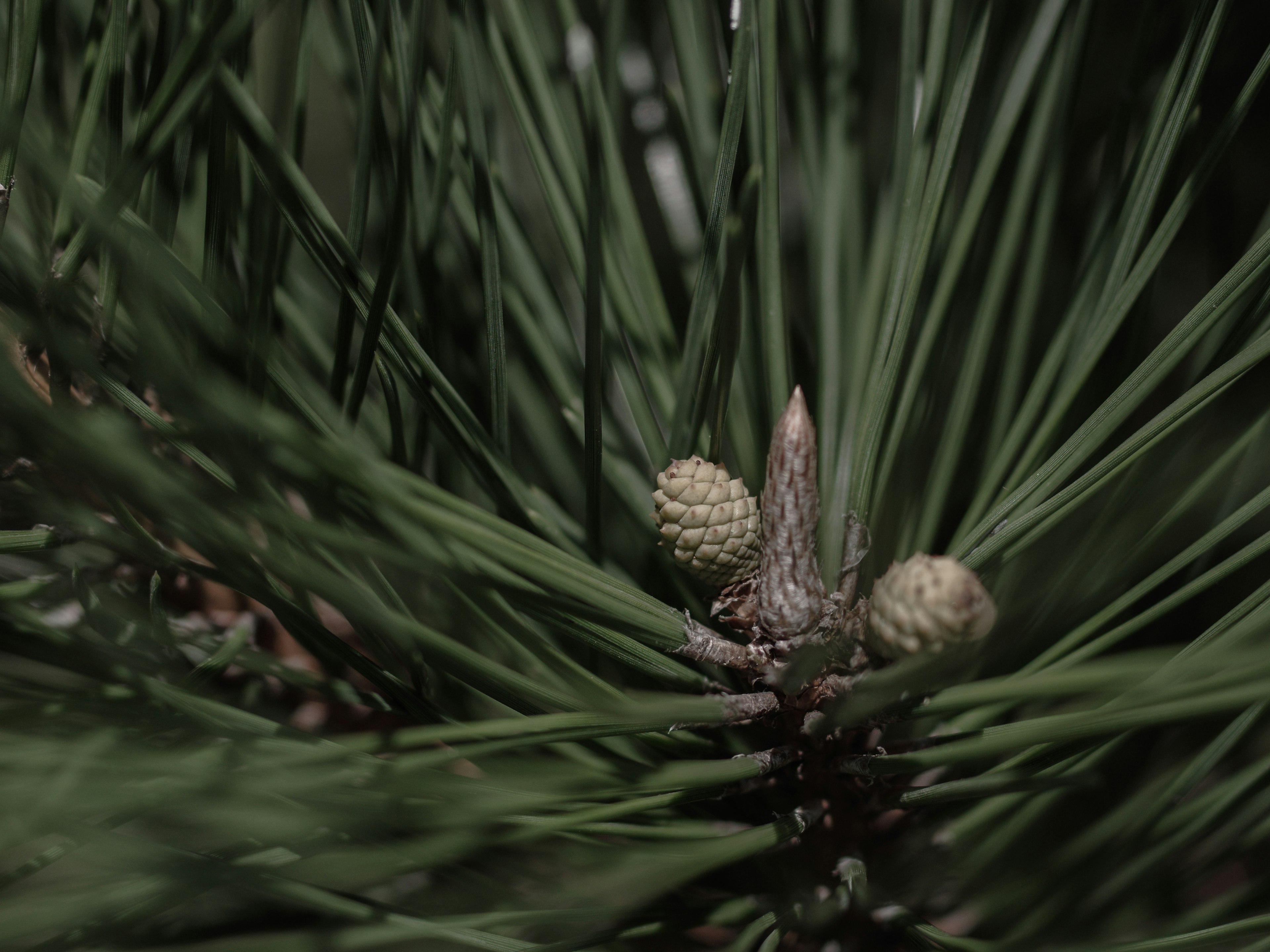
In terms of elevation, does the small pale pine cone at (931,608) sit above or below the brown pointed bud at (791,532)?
below

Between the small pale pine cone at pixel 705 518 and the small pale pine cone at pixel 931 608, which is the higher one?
the small pale pine cone at pixel 705 518

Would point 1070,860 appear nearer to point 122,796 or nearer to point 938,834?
point 938,834

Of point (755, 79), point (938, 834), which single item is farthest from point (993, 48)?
point (938, 834)
